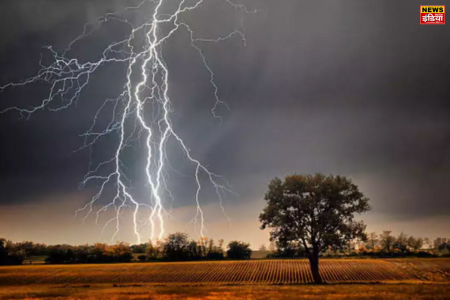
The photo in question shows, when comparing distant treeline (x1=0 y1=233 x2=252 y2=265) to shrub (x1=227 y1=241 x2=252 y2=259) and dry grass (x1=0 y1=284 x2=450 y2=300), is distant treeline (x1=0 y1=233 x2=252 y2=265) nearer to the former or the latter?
shrub (x1=227 y1=241 x2=252 y2=259)

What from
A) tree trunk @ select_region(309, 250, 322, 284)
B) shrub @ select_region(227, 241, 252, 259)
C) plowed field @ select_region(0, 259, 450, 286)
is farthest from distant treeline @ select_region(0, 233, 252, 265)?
tree trunk @ select_region(309, 250, 322, 284)

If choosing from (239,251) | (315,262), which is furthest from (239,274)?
(239,251)

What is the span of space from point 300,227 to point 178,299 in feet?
45.8

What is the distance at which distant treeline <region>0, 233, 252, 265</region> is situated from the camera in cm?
6475

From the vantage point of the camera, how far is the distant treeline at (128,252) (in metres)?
64.8

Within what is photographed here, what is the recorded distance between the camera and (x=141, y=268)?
5078cm

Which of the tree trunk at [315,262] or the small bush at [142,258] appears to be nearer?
the tree trunk at [315,262]

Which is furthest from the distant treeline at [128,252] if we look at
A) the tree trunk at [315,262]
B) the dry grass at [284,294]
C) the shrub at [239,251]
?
the dry grass at [284,294]

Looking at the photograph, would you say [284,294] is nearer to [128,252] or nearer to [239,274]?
[239,274]

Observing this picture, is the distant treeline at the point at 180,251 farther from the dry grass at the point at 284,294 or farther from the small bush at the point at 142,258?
the dry grass at the point at 284,294

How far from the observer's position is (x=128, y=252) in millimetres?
66188

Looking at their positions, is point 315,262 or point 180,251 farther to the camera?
point 180,251

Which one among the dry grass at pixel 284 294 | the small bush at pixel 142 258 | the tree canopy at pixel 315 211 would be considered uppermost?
the tree canopy at pixel 315 211

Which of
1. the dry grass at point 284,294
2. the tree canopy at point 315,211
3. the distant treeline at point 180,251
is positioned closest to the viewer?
the dry grass at point 284,294
